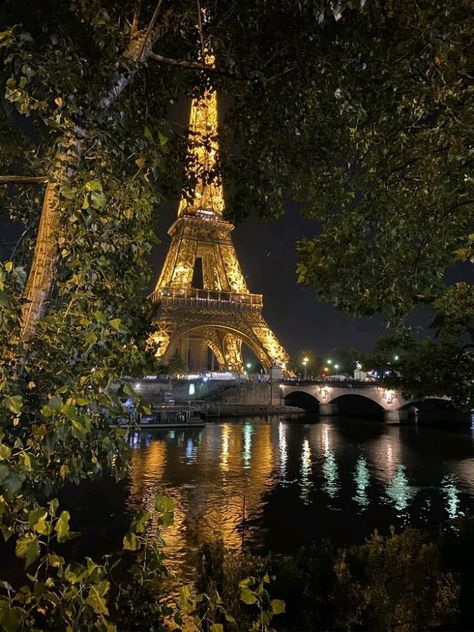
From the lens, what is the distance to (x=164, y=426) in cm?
4275

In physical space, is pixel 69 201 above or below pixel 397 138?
A: below

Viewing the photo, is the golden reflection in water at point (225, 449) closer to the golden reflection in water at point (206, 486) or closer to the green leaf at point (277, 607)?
the golden reflection in water at point (206, 486)

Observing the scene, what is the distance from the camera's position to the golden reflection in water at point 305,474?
19.3 metres

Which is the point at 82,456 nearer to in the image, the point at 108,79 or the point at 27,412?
the point at 27,412

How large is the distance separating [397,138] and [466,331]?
4.41 meters

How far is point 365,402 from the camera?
69.8 meters

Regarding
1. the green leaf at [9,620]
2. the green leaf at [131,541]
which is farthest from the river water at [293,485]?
the green leaf at [9,620]

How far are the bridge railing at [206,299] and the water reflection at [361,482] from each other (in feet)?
111

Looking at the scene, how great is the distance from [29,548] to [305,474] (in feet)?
73.9

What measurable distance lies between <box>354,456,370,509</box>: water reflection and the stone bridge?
2072 centimetres

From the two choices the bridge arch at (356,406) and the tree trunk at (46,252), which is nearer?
the tree trunk at (46,252)

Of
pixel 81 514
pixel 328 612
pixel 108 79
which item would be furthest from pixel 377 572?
pixel 81 514

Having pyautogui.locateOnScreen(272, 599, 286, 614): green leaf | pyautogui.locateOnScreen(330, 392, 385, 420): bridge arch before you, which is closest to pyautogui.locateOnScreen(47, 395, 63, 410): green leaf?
pyautogui.locateOnScreen(272, 599, 286, 614): green leaf

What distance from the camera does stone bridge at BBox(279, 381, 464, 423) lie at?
50938mm
